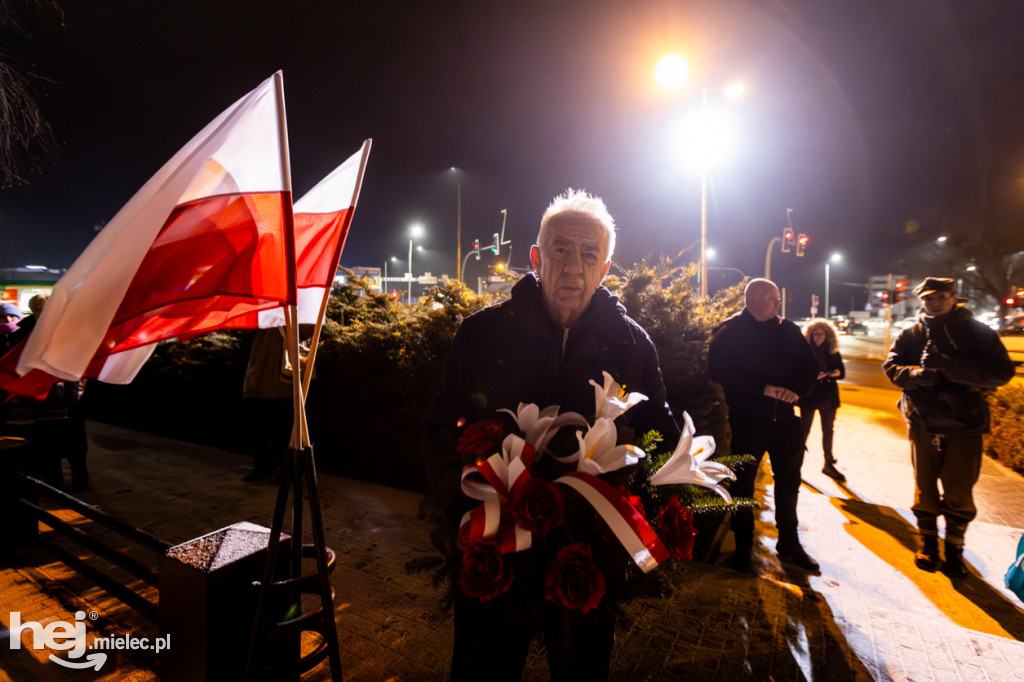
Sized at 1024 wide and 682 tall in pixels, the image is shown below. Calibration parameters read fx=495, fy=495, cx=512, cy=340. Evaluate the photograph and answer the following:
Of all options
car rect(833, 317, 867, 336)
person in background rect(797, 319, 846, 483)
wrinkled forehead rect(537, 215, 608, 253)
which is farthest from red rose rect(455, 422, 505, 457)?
car rect(833, 317, 867, 336)

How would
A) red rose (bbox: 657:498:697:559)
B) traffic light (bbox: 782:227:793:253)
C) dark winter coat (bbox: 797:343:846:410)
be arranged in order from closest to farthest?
1. red rose (bbox: 657:498:697:559)
2. dark winter coat (bbox: 797:343:846:410)
3. traffic light (bbox: 782:227:793:253)

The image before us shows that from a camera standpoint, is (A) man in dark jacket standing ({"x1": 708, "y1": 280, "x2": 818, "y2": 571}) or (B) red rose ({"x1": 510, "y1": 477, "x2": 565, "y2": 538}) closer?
(B) red rose ({"x1": 510, "y1": 477, "x2": 565, "y2": 538})

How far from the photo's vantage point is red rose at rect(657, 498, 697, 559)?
4.66ft

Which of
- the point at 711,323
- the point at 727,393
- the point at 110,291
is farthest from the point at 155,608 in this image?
the point at 711,323

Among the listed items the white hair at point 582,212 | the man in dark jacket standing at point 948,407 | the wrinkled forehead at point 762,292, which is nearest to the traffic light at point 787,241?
the man in dark jacket standing at point 948,407

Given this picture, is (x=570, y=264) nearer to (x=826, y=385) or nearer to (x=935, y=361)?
(x=935, y=361)

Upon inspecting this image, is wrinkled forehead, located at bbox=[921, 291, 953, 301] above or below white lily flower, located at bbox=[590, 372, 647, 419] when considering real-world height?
above

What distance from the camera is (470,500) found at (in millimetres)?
1535

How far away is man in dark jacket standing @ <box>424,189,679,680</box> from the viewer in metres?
1.56

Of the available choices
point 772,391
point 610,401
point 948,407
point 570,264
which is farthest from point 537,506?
point 948,407

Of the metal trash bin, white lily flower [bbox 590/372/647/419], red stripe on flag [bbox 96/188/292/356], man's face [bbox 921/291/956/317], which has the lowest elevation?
the metal trash bin

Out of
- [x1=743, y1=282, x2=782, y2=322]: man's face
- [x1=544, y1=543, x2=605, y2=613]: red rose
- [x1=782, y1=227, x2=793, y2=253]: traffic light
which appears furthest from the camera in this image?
[x1=782, y1=227, x2=793, y2=253]: traffic light

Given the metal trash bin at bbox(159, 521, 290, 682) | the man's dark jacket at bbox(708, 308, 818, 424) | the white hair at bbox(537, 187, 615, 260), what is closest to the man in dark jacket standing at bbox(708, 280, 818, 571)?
→ the man's dark jacket at bbox(708, 308, 818, 424)

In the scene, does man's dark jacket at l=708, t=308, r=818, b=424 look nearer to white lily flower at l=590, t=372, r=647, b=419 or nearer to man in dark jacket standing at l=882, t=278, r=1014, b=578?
man in dark jacket standing at l=882, t=278, r=1014, b=578
